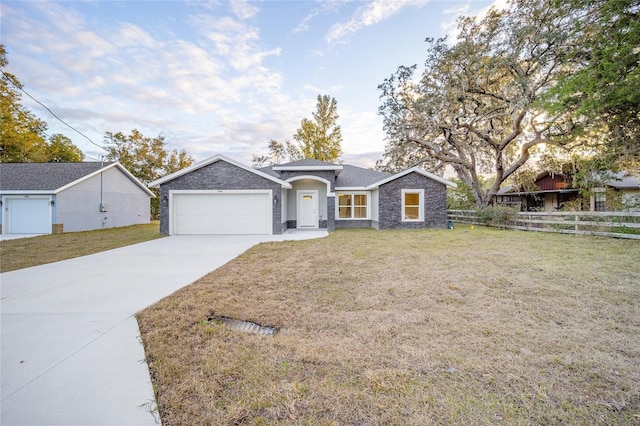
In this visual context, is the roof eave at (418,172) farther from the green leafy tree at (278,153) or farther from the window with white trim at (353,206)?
the green leafy tree at (278,153)

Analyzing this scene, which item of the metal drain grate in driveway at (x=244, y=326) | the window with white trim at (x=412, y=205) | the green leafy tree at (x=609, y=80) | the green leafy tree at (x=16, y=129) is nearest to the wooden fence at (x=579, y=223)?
the green leafy tree at (x=609, y=80)

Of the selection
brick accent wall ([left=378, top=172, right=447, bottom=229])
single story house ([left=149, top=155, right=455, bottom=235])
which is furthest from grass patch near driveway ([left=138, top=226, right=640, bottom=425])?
brick accent wall ([left=378, top=172, right=447, bottom=229])

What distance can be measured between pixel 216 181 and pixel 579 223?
16.0 m

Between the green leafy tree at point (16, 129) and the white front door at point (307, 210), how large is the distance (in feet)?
78.3

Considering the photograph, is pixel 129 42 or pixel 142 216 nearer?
pixel 129 42

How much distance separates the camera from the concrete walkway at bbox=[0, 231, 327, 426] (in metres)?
2.03

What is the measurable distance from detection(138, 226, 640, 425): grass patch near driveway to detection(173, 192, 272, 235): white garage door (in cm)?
739

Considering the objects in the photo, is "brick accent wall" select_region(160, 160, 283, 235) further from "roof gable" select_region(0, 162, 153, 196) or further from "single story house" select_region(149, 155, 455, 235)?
"roof gable" select_region(0, 162, 153, 196)

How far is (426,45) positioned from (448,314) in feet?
62.6

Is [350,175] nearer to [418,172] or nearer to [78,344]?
[418,172]

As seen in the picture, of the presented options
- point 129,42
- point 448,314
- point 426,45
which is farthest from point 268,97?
point 448,314

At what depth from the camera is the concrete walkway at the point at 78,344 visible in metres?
2.03

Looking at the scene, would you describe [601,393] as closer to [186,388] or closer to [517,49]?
[186,388]

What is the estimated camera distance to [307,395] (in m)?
2.14
